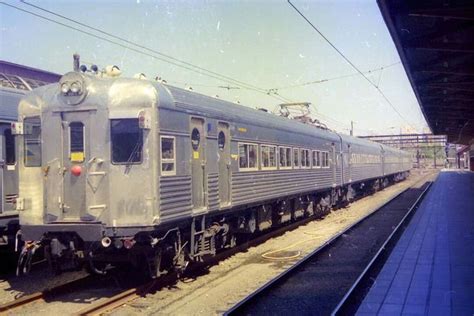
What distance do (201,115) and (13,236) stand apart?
454 centimetres

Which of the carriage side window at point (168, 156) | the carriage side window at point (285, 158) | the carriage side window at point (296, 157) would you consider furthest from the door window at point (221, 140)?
the carriage side window at point (296, 157)

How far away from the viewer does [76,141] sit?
8.30m

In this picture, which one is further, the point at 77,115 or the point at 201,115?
the point at 201,115

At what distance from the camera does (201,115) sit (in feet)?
31.6

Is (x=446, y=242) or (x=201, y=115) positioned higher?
(x=201, y=115)

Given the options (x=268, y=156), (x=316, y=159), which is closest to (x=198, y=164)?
(x=268, y=156)

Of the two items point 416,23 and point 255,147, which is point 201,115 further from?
point 416,23

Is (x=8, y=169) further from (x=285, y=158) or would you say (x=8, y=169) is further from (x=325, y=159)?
(x=325, y=159)

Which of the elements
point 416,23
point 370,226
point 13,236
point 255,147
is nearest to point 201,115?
point 255,147

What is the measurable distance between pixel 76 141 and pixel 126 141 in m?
0.89

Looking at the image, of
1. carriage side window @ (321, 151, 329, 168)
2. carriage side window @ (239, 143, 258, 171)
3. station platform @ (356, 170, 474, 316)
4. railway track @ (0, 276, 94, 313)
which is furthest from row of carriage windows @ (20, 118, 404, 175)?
carriage side window @ (321, 151, 329, 168)

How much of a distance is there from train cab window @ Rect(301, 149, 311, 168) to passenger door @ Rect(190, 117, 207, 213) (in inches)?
288

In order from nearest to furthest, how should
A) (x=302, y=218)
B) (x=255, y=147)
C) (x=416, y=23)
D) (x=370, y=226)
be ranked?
(x=416, y=23) < (x=255, y=147) < (x=370, y=226) < (x=302, y=218)

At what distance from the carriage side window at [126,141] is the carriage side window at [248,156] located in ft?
12.4
